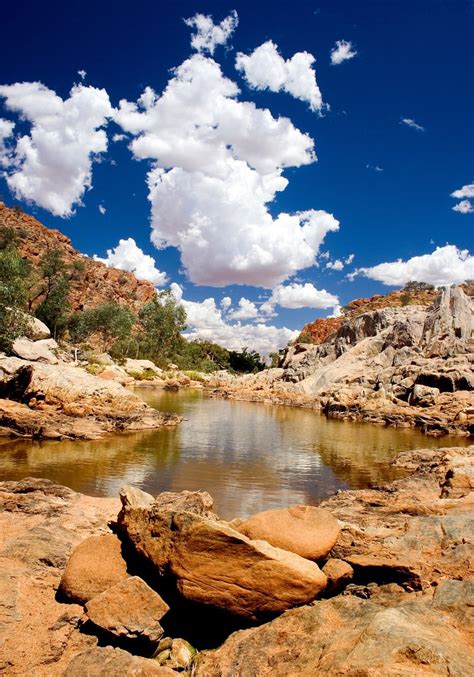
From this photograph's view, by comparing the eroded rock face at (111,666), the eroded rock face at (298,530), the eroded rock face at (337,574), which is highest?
the eroded rock face at (298,530)

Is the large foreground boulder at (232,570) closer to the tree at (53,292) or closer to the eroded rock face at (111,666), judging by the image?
the eroded rock face at (111,666)

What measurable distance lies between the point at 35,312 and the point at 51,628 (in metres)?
77.2

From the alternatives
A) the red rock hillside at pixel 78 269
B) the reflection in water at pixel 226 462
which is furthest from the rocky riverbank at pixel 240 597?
the red rock hillside at pixel 78 269

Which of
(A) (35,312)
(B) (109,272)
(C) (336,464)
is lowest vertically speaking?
(C) (336,464)

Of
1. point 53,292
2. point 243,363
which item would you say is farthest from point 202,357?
point 53,292

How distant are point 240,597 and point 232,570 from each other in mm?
357

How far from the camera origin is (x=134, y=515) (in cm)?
768

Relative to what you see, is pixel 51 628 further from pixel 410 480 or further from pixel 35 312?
pixel 35 312

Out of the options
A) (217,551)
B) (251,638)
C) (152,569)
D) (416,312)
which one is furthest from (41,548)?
(416,312)

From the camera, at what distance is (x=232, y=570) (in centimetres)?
635

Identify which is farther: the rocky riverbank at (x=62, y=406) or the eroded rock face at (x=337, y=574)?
the rocky riverbank at (x=62, y=406)

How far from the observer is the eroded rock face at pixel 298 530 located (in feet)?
23.1

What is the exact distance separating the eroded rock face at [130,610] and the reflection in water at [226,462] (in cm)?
624

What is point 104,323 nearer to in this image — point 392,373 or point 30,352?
point 30,352
